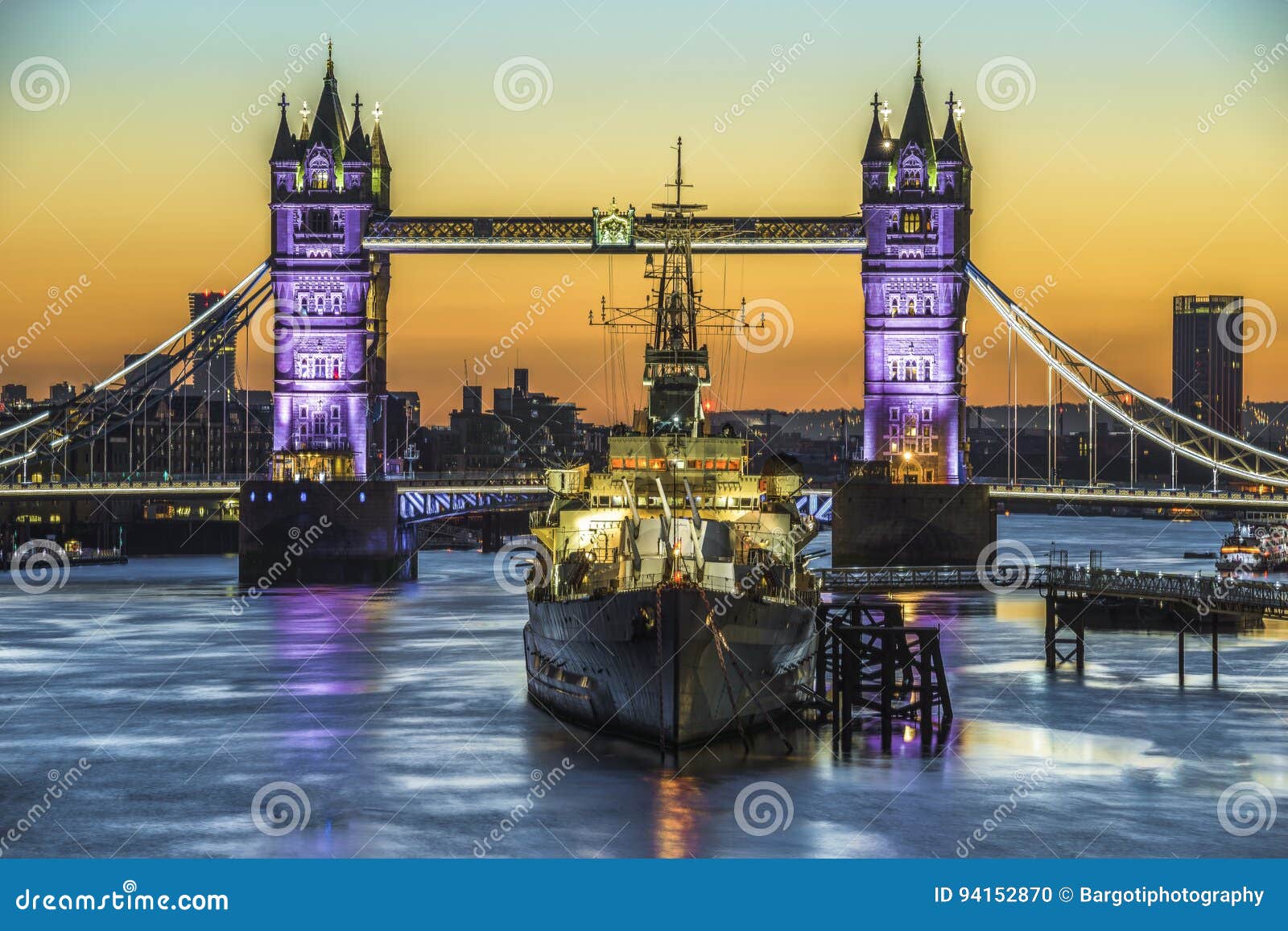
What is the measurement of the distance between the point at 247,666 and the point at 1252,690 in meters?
25.2

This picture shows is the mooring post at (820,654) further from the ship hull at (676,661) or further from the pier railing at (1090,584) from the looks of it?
the pier railing at (1090,584)

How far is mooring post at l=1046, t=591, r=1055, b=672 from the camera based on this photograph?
50.6 metres

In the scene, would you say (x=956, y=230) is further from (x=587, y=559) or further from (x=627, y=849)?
(x=627, y=849)

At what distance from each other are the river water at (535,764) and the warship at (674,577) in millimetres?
973

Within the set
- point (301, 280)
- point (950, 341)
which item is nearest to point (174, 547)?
point (301, 280)

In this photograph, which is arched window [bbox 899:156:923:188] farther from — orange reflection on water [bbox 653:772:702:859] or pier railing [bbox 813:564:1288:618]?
orange reflection on water [bbox 653:772:702:859]

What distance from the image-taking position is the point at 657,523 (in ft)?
124
